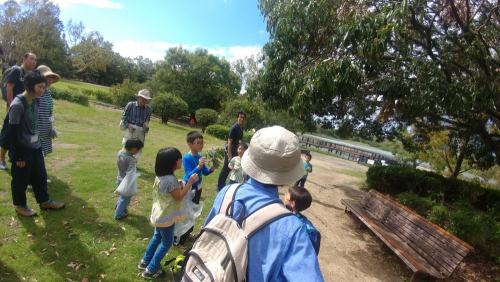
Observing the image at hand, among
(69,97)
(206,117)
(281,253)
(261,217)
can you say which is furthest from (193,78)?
(281,253)

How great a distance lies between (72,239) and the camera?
3166mm

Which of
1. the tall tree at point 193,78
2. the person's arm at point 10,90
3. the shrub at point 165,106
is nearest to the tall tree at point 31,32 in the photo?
the tall tree at point 193,78

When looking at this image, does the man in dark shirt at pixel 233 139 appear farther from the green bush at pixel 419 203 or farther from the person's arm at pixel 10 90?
the green bush at pixel 419 203

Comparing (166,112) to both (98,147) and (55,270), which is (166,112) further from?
(55,270)

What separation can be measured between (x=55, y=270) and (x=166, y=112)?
16.1 meters

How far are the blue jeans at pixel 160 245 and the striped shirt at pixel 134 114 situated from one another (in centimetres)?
307

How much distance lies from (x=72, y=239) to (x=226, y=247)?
301cm

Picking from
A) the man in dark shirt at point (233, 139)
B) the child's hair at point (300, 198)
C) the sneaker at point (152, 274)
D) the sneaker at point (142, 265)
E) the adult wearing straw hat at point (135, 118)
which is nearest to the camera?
A: the child's hair at point (300, 198)

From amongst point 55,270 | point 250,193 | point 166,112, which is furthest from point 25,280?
point 166,112

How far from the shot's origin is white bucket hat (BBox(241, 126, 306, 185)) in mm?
1229

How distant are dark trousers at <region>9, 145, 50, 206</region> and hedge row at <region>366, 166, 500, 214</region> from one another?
9.42m

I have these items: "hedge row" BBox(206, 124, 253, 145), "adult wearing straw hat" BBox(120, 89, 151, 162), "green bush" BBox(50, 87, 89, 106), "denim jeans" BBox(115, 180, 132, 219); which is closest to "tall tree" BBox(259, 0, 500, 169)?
"adult wearing straw hat" BBox(120, 89, 151, 162)

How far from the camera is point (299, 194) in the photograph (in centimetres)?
255

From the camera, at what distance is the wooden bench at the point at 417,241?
3.68m
